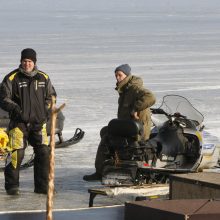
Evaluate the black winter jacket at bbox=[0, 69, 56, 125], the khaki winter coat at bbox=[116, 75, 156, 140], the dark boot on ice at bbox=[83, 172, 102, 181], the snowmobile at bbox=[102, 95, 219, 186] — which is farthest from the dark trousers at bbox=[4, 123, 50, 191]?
the khaki winter coat at bbox=[116, 75, 156, 140]

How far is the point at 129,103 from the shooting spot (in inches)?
384

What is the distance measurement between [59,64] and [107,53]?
442 cm

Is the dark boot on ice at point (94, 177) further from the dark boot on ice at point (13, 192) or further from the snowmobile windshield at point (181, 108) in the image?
the snowmobile windshield at point (181, 108)

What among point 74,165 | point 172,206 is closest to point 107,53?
point 74,165

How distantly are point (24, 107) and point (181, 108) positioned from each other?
66.9 inches

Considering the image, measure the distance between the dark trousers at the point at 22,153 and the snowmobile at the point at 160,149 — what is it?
2.30ft

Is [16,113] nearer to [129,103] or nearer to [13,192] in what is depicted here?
[13,192]

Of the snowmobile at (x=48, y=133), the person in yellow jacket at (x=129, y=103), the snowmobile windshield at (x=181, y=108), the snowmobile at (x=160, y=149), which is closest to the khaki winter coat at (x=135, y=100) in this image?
the person in yellow jacket at (x=129, y=103)

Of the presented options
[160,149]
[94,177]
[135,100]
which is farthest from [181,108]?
[94,177]

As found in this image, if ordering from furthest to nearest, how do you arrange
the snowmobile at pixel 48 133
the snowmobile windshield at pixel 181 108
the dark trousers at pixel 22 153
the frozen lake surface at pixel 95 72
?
the frozen lake surface at pixel 95 72, the snowmobile windshield at pixel 181 108, the snowmobile at pixel 48 133, the dark trousers at pixel 22 153

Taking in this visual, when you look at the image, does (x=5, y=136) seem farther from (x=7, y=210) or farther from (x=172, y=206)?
(x=172, y=206)

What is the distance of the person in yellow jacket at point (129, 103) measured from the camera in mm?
9516

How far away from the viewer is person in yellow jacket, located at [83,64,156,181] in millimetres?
9516

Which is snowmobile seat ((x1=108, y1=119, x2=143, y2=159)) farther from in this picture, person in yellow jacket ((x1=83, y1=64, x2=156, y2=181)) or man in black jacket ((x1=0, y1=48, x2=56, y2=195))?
man in black jacket ((x1=0, y1=48, x2=56, y2=195))
